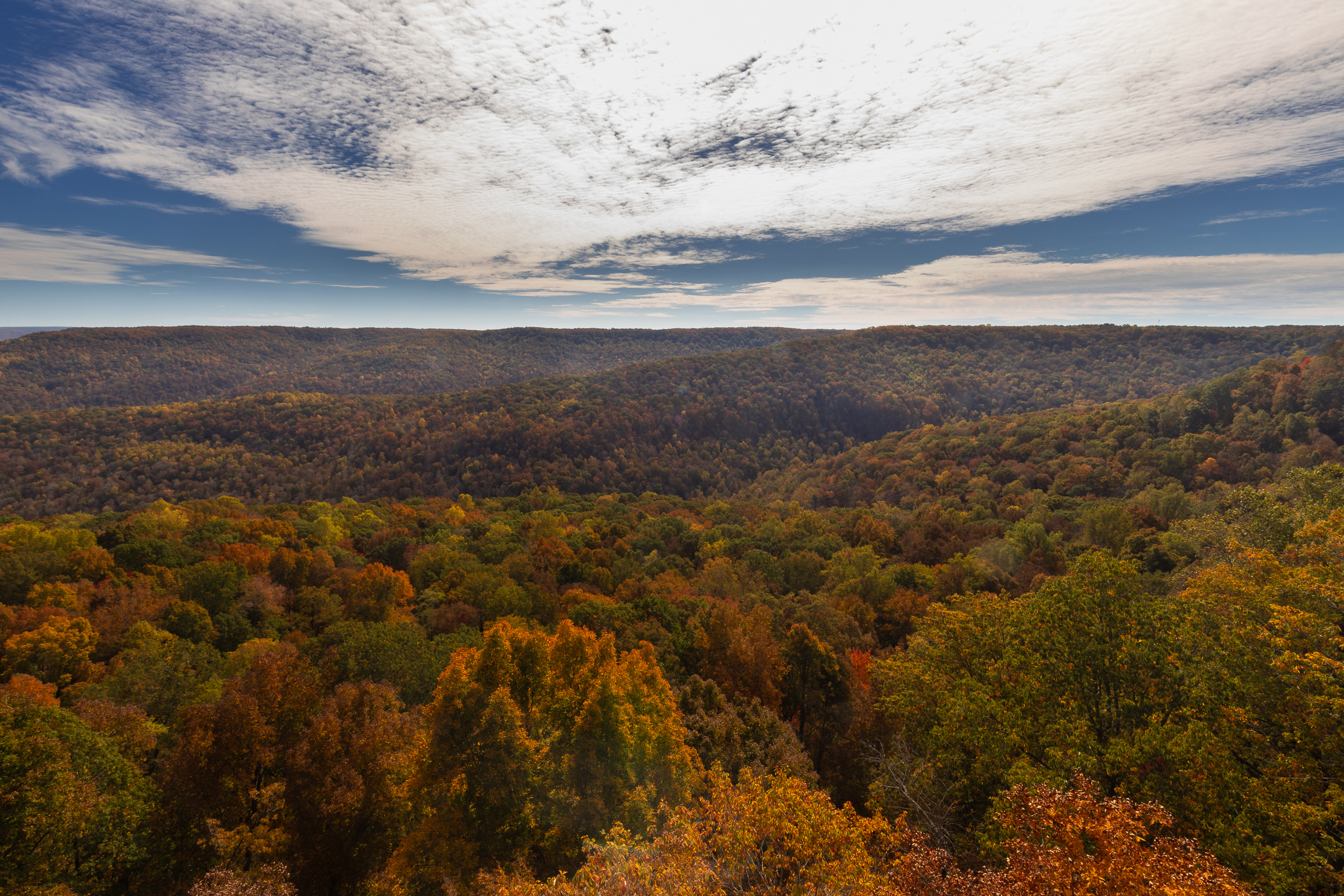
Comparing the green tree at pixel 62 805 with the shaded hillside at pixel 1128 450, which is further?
the shaded hillside at pixel 1128 450

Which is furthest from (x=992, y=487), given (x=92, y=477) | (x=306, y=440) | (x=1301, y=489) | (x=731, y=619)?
(x=92, y=477)

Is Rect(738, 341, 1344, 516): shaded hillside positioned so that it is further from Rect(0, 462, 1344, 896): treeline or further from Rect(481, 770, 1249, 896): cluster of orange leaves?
Rect(481, 770, 1249, 896): cluster of orange leaves

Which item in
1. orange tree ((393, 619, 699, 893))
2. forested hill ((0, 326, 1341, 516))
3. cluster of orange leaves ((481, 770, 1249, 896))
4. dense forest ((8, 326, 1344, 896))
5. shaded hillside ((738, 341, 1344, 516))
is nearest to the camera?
cluster of orange leaves ((481, 770, 1249, 896))

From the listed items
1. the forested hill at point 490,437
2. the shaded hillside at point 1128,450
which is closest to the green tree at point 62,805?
the shaded hillside at point 1128,450

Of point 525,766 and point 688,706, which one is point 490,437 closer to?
point 688,706

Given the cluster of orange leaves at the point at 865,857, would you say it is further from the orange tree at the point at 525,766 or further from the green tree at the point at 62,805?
the green tree at the point at 62,805

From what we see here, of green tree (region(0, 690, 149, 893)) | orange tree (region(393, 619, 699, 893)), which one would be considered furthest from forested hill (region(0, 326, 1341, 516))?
green tree (region(0, 690, 149, 893))

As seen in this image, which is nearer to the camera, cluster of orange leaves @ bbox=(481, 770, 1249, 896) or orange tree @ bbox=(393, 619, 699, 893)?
cluster of orange leaves @ bbox=(481, 770, 1249, 896)
